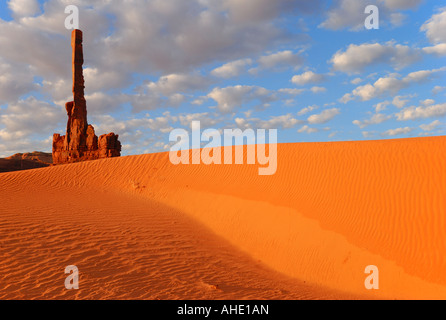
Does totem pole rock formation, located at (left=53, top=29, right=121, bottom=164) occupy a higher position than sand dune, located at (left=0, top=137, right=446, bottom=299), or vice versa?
totem pole rock formation, located at (left=53, top=29, right=121, bottom=164)

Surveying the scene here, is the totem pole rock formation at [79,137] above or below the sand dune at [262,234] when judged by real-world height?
above

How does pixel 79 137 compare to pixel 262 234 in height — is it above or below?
above

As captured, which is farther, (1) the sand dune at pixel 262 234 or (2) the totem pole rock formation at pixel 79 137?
(2) the totem pole rock formation at pixel 79 137

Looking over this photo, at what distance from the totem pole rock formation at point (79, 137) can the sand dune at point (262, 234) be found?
12911mm

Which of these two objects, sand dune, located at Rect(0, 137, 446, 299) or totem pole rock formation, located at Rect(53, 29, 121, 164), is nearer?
sand dune, located at Rect(0, 137, 446, 299)

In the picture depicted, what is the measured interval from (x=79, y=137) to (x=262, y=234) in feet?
80.9

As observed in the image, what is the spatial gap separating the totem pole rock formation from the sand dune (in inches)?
508

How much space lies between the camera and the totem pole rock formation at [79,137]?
26.9 meters

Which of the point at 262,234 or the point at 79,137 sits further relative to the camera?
the point at 79,137

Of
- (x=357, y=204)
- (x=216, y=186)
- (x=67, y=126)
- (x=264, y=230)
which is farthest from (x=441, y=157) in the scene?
(x=67, y=126)

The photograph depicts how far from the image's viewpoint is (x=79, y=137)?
93.8ft

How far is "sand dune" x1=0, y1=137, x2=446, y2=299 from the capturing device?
651 cm

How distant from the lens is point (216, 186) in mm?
14820
